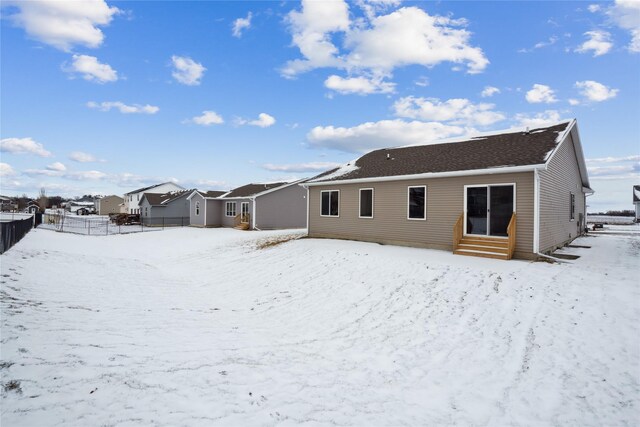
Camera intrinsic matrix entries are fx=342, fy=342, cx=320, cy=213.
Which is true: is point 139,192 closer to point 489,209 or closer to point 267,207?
point 267,207

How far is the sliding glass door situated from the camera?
40.4 ft

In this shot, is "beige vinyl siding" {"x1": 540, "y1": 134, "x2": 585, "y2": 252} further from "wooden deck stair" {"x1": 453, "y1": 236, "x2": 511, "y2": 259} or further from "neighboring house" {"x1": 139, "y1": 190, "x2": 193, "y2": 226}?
"neighboring house" {"x1": 139, "y1": 190, "x2": 193, "y2": 226}

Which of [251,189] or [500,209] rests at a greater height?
[251,189]

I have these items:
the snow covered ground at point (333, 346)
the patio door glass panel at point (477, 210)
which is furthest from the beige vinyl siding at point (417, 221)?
the snow covered ground at point (333, 346)

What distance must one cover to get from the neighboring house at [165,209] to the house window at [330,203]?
27738 mm

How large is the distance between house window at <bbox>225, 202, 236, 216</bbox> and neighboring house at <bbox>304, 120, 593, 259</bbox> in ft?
56.4

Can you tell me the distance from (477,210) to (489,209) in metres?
0.48

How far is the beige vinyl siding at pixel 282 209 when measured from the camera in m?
30.2

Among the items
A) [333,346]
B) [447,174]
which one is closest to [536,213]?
[447,174]

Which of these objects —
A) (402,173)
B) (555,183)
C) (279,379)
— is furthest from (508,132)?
(279,379)

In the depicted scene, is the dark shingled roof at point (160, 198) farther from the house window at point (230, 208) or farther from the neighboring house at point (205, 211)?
the house window at point (230, 208)

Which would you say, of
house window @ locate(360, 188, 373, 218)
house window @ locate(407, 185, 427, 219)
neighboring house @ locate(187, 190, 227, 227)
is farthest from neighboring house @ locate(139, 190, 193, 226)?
house window @ locate(407, 185, 427, 219)

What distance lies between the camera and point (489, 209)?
12.5m

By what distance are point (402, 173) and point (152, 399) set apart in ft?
42.3
